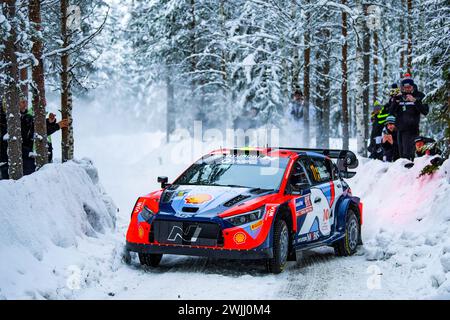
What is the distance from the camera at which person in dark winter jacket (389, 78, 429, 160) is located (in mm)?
15648

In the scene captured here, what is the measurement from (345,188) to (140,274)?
4.29 metres

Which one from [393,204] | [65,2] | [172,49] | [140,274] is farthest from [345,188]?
[172,49]

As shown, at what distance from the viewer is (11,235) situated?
24.4 ft

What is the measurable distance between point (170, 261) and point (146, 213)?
1055mm

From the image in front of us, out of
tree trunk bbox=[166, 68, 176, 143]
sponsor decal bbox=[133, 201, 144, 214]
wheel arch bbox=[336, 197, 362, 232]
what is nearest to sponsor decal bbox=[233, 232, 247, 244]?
sponsor decal bbox=[133, 201, 144, 214]

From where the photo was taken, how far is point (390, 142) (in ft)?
57.4

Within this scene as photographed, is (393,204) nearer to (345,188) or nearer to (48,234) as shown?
(345,188)

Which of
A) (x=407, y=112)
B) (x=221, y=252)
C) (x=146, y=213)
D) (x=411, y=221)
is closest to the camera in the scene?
(x=221, y=252)

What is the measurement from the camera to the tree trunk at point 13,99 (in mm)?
10211

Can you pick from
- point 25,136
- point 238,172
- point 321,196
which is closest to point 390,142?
point 321,196

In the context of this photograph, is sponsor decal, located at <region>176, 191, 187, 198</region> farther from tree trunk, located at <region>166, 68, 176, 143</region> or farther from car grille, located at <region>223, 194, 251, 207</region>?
tree trunk, located at <region>166, 68, 176, 143</region>

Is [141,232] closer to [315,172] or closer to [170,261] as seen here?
[170,261]

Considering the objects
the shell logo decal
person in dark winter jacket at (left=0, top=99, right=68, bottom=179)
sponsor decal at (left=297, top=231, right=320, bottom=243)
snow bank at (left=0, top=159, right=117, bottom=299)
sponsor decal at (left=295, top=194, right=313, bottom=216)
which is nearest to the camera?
snow bank at (left=0, top=159, right=117, bottom=299)

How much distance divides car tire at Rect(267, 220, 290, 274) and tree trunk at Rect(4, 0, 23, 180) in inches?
174
